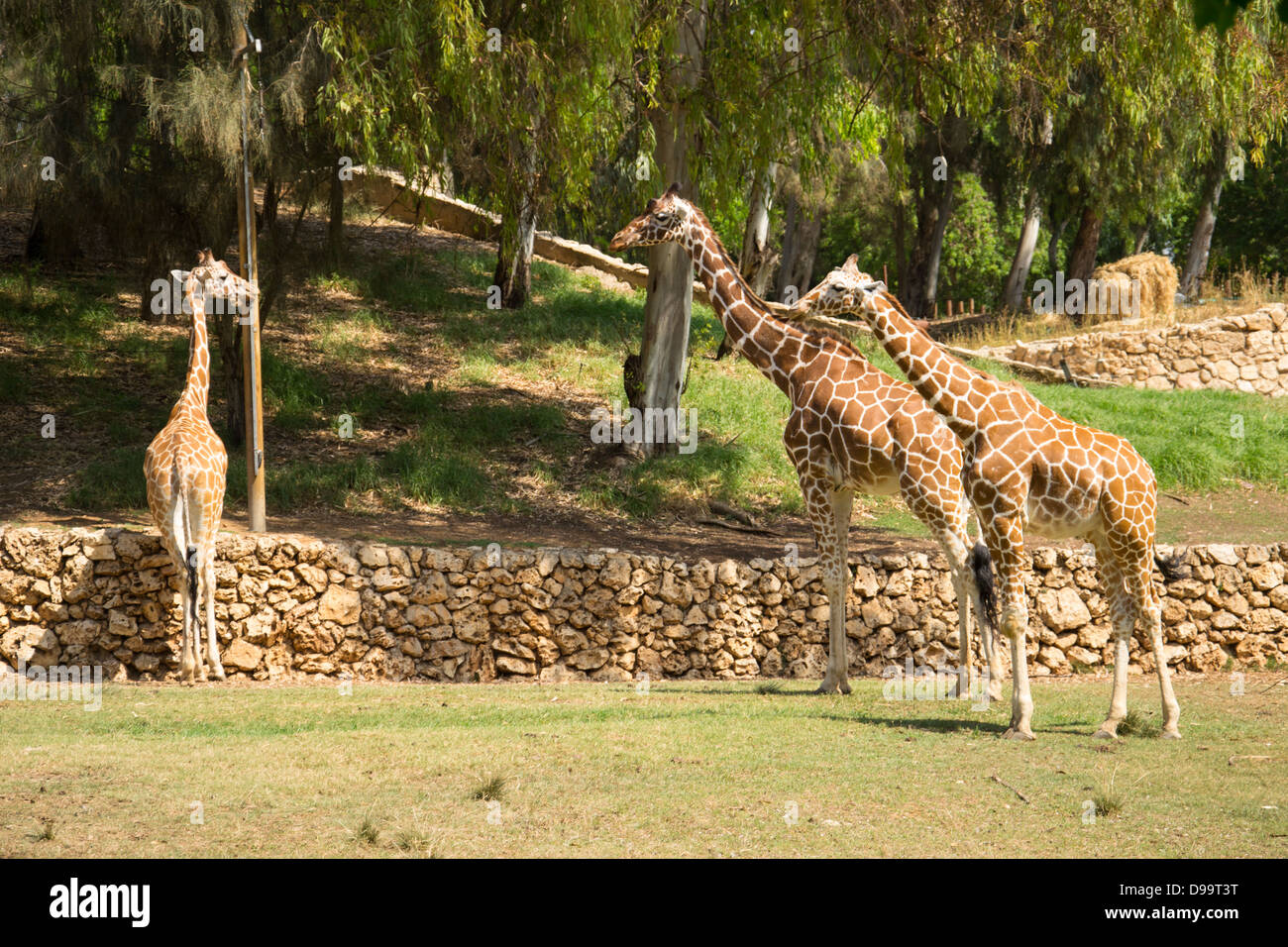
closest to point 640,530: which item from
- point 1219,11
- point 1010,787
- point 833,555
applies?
point 833,555

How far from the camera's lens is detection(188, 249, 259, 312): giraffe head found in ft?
41.9

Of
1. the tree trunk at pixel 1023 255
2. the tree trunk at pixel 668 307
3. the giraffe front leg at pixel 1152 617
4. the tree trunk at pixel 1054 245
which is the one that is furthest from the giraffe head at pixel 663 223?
the tree trunk at pixel 1054 245

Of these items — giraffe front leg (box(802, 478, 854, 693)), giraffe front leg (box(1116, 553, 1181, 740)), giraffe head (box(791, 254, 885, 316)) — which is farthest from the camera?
giraffe front leg (box(802, 478, 854, 693))

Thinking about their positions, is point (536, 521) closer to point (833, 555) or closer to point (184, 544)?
point (184, 544)

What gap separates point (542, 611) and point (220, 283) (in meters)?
4.75

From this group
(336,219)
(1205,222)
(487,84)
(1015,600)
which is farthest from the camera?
(1205,222)

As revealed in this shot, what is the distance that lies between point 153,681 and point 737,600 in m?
5.87

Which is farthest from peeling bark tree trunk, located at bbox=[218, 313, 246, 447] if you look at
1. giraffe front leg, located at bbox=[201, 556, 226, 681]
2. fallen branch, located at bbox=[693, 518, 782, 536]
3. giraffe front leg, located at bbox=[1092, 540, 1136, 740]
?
giraffe front leg, located at bbox=[1092, 540, 1136, 740]

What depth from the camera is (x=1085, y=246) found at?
2989 cm

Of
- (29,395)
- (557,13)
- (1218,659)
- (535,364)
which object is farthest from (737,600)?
(29,395)

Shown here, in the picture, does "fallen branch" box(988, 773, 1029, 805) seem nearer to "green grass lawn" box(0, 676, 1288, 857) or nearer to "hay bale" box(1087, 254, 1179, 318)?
"green grass lawn" box(0, 676, 1288, 857)

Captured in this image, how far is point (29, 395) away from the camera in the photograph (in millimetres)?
17828

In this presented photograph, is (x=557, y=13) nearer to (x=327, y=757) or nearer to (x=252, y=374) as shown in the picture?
(x=252, y=374)

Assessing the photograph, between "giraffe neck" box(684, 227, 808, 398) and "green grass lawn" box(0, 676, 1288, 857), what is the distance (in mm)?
3013
